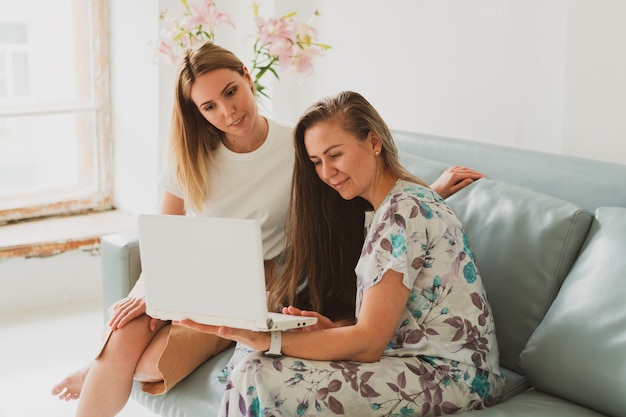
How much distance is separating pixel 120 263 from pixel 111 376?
45 cm

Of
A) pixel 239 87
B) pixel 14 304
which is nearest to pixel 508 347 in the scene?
pixel 239 87

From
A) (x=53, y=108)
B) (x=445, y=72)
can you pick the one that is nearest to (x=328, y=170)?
(x=445, y=72)

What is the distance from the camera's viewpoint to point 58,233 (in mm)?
3812

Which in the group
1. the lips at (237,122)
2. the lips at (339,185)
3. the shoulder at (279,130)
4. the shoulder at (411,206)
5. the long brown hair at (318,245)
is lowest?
the long brown hair at (318,245)

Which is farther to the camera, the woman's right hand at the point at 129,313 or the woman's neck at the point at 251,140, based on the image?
the woman's neck at the point at 251,140

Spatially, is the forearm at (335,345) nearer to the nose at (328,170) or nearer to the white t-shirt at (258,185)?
the nose at (328,170)

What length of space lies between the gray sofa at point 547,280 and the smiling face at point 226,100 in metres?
0.50

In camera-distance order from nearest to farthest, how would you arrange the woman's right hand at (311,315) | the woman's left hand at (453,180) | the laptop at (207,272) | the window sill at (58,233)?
the laptop at (207,272)
the woman's right hand at (311,315)
the woman's left hand at (453,180)
the window sill at (58,233)

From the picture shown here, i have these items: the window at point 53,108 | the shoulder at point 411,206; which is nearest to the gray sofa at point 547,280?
the shoulder at point 411,206

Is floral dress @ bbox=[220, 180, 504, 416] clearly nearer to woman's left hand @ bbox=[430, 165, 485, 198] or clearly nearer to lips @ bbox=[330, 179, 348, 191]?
lips @ bbox=[330, 179, 348, 191]

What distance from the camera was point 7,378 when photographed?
3.12 metres

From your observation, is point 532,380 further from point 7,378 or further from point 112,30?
point 112,30

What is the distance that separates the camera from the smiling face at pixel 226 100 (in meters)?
2.45

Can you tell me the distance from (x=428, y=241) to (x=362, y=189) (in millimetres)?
217
